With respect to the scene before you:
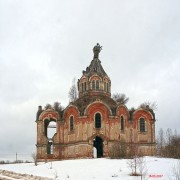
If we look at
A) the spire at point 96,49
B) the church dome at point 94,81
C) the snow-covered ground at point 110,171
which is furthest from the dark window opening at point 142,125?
the snow-covered ground at point 110,171

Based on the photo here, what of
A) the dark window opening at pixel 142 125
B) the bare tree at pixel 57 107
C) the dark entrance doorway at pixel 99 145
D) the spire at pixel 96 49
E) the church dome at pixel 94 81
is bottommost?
the dark entrance doorway at pixel 99 145

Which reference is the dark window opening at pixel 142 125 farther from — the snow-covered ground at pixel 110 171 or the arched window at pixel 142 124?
the snow-covered ground at pixel 110 171

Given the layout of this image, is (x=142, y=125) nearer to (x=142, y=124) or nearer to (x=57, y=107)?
(x=142, y=124)

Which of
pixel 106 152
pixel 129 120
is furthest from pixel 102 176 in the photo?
pixel 129 120

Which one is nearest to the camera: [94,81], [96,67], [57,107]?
[94,81]

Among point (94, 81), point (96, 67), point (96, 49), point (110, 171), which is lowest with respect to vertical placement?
point (110, 171)

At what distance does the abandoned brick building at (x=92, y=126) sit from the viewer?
46812mm

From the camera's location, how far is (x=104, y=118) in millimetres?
47344

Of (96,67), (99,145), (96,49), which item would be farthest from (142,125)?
(96,49)

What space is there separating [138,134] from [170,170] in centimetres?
2049

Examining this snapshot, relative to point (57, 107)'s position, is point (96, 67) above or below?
above

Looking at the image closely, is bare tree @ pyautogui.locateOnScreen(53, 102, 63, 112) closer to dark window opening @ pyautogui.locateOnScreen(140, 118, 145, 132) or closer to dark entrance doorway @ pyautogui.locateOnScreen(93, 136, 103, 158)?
dark entrance doorway @ pyautogui.locateOnScreen(93, 136, 103, 158)

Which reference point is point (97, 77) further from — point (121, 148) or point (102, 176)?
point (102, 176)

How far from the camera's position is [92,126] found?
46.9 m
